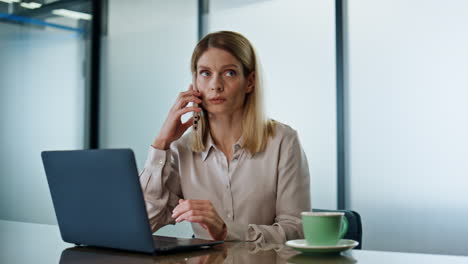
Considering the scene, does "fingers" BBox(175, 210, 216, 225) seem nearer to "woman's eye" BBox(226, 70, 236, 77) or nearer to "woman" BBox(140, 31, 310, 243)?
"woman" BBox(140, 31, 310, 243)

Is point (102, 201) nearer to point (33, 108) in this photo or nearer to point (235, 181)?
point (235, 181)

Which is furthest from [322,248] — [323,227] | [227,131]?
[227,131]

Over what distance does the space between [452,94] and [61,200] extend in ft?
10.1

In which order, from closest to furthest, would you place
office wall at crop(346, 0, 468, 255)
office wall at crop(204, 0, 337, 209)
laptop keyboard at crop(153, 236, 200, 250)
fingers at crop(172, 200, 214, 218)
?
laptop keyboard at crop(153, 236, 200, 250) < fingers at crop(172, 200, 214, 218) < office wall at crop(346, 0, 468, 255) < office wall at crop(204, 0, 337, 209)

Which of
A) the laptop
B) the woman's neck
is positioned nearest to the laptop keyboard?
the laptop

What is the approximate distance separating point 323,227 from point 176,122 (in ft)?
2.72

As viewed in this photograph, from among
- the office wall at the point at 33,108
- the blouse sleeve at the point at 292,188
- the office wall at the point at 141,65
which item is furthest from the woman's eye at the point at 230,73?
the office wall at the point at 141,65

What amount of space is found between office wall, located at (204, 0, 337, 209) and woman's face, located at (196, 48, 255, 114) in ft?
7.32

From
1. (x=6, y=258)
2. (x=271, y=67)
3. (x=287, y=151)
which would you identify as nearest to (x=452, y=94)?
(x=271, y=67)

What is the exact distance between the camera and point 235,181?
1964 mm

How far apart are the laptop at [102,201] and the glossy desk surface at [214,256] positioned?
0.09 ft

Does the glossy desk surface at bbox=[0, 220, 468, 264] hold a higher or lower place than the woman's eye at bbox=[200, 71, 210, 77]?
lower

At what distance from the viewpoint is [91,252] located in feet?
4.20

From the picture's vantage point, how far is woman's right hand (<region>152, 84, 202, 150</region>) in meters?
1.86
